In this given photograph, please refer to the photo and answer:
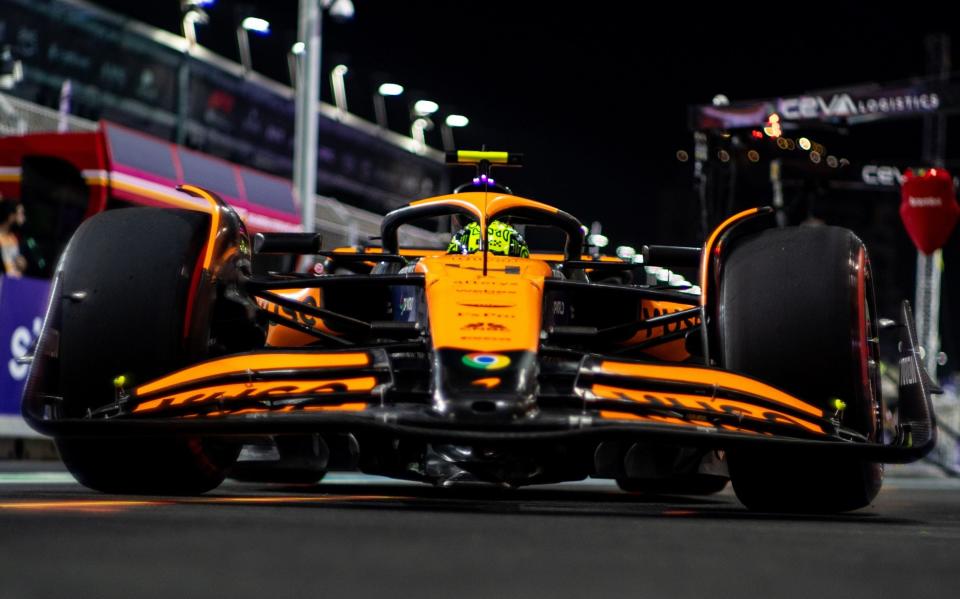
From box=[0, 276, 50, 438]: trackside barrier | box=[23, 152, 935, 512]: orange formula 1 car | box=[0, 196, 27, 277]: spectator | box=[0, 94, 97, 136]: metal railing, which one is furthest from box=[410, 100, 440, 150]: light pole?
box=[23, 152, 935, 512]: orange formula 1 car

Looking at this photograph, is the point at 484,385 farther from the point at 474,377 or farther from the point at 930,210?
the point at 930,210

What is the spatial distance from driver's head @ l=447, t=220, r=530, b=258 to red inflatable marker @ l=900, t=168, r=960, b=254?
39.5ft

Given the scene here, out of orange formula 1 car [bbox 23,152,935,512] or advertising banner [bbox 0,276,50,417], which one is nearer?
orange formula 1 car [bbox 23,152,935,512]

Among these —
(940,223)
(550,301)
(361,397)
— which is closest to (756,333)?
(550,301)

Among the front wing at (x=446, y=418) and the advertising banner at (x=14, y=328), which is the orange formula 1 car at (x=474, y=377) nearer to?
the front wing at (x=446, y=418)

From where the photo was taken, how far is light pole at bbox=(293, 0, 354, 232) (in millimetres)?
18750

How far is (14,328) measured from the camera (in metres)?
Result: 12.2

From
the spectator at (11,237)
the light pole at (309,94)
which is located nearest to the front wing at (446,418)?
the spectator at (11,237)

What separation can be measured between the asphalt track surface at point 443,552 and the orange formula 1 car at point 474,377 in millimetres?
256

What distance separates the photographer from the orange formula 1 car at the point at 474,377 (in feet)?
16.0

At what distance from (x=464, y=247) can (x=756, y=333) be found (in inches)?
73.1

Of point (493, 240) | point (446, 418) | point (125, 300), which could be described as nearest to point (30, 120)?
point (493, 240)

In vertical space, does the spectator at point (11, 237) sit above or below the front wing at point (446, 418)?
above

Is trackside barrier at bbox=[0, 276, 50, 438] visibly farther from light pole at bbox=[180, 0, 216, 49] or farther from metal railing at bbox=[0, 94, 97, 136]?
light pole at bbox=[180, 0, 216, 49]
